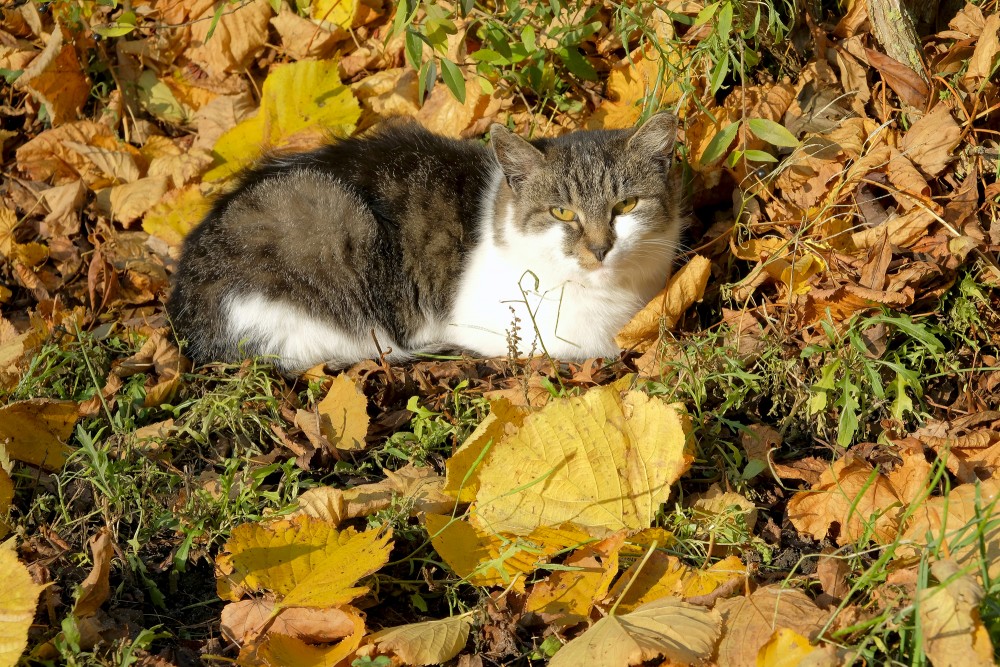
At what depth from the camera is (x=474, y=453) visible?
8.32 feet

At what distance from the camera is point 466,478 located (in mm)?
2467

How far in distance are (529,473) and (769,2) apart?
2118 mm

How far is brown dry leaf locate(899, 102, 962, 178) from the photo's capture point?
3.19 meters

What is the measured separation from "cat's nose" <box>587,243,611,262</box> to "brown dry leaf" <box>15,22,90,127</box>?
115 inches

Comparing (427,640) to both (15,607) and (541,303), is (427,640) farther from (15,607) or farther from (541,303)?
(541,303)

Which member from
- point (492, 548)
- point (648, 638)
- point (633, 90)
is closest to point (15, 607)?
point (492, 548)

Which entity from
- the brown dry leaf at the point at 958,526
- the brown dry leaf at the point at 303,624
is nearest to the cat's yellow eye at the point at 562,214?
the brown dry leaf at the point at 958,526

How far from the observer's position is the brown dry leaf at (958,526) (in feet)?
6.82

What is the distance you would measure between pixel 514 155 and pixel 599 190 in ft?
1.16

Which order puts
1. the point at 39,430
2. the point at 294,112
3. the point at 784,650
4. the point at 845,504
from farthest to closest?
the point at 294,112, the point at 39,430, the point at 845,504, the point at 784,650

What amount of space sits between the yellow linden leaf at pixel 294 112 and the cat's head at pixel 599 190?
1.22 m

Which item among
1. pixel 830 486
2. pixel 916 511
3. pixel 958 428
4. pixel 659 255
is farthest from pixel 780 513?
pixel 659 255

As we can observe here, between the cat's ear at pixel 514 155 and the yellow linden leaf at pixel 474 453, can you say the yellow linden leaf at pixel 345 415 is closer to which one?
the yellow linden leaf at pixel 474 453

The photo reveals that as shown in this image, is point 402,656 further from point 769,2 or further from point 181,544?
point 769,2
